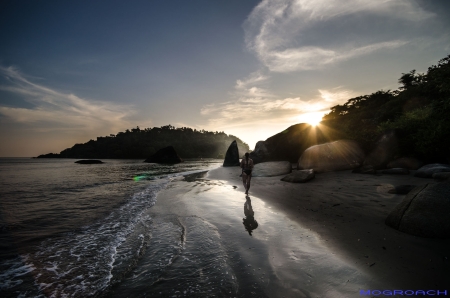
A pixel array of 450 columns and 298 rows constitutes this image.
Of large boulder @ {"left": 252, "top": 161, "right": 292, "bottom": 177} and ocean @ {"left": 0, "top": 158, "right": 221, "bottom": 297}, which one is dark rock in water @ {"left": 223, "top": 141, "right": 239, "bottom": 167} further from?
ocean @ {"left": 0, "top": 158, "right": 221, "bottom": 297}

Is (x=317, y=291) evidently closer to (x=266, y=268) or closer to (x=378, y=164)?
(x=266, y=268)

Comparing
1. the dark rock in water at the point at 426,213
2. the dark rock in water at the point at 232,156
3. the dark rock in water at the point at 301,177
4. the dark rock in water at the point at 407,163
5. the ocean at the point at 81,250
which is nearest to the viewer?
the ocean at the point at 81,250

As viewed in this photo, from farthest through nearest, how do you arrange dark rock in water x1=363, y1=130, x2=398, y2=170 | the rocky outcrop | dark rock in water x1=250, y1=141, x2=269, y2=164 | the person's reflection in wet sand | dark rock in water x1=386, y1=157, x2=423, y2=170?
dark rock in water x1=250, y1=141, x2=269, y2=164 < the rocky outcrop < dark rock in water x1=363, y1=130, x2=398, y2=170 < dark rock in water x1=386, y1=157, x2=423, y2=170 < the person's reflection in wet sand

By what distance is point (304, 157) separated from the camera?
1299 cm

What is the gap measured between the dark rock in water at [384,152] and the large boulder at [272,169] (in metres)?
4.88

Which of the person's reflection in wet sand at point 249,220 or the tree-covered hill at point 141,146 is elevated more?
the tree-covered hill at point 141,146

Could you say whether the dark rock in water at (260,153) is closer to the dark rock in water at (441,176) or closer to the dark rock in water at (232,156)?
the dark rock in water at (232,156)

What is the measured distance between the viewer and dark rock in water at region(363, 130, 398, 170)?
10664 millimetres

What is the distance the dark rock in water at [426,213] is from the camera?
11.8ft

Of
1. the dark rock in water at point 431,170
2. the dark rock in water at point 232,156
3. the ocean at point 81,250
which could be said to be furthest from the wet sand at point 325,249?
the dark rock in water at point 232,156

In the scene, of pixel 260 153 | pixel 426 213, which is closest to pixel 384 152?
pixel 426 213

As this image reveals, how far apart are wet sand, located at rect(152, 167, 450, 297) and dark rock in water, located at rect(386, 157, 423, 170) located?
4620 millimetres

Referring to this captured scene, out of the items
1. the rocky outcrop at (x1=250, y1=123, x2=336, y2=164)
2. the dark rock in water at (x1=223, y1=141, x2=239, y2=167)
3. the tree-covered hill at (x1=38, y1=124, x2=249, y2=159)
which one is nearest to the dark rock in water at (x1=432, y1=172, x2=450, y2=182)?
the rocky outcrop at (x1=250, y1=123, x2=336, y2=164)

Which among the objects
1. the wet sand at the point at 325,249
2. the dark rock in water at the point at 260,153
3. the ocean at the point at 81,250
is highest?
the dark rock in water at the point at 260,153
